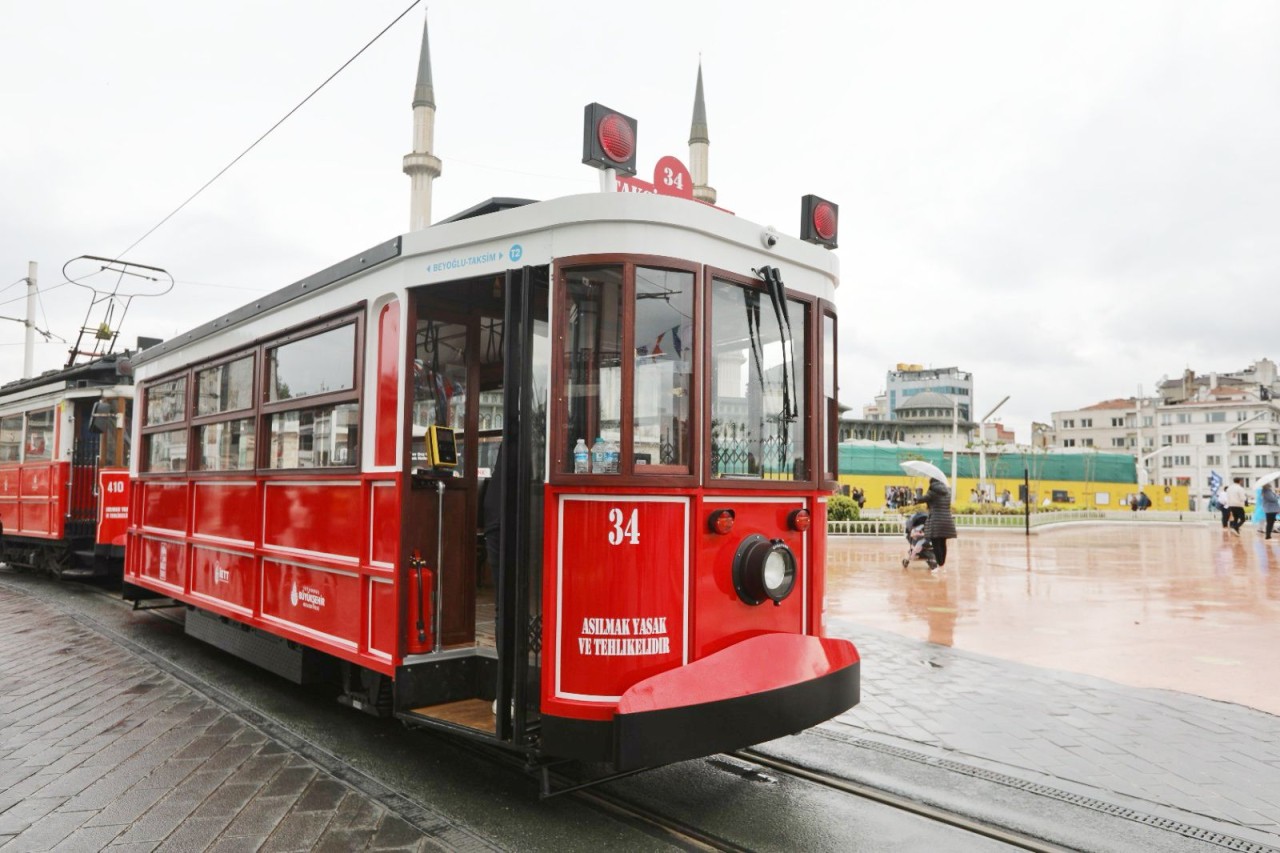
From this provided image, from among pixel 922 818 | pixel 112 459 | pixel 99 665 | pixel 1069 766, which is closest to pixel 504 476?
pixel 922 818

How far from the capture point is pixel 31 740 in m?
5.28

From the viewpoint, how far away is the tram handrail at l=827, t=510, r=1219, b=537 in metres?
21.7

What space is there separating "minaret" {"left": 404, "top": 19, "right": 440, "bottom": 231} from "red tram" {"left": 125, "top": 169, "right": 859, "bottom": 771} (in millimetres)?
47593

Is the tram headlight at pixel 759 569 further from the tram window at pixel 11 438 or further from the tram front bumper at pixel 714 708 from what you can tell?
the tram window at pixel 11 438

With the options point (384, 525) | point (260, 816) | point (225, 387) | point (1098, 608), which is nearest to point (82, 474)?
point (225, 387)

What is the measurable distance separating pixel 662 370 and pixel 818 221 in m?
1.59

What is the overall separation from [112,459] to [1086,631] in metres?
12.0

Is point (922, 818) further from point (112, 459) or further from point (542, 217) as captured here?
point (112, 459)

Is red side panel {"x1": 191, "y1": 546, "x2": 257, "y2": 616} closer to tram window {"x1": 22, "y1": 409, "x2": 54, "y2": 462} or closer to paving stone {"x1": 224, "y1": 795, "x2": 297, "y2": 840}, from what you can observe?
paving stone {"x1": 224, "y1": 795, "x2": 297, "y2": 840}

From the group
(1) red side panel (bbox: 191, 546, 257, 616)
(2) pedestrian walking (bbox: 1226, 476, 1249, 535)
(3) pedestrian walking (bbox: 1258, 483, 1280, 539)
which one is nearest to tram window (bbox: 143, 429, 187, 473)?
(1) red side panel (bbox: 191, 546, 257, 616)

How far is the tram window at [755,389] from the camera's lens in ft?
Answer: 13.7

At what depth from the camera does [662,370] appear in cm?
398

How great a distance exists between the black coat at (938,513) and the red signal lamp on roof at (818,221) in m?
9.23

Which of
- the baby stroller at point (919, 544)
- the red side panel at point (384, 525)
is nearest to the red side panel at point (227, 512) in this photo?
the red side panel at point (384, 525)
